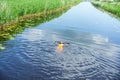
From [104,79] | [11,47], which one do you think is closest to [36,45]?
[11,47]

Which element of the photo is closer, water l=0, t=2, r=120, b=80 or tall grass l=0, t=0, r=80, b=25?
water l=0, t=2, r=120, b=80

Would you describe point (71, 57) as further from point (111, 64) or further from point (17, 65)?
point (17, 65)

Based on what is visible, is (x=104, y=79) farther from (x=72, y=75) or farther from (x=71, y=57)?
(x=71, y=57)

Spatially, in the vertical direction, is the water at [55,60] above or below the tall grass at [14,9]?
below

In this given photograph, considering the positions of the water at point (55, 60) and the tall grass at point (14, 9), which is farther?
→ the tall grass at point (14, 9)

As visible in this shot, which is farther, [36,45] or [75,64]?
[36,45]

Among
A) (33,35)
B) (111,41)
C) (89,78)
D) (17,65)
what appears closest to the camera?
(89,78)

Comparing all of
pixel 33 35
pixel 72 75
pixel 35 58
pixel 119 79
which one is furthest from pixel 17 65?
pixel 33 35

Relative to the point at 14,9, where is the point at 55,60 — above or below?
below

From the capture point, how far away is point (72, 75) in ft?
47.6

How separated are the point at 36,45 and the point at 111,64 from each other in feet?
19.8

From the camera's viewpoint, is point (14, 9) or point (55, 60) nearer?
point (55, 60)

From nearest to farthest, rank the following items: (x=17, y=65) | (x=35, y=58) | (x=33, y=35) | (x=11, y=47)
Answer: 1. (x=17, y=65)
2. (x=35, y=58)
3. (x=11, y=47)
4. (x=33, y=35)

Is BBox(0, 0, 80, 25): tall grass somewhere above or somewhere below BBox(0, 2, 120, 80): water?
above
